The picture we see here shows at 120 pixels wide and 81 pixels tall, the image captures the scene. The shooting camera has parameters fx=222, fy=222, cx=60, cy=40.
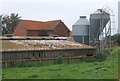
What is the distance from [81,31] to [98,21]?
314cm

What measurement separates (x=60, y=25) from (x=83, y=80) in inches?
1813

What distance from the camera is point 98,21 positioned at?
29828 millimetres

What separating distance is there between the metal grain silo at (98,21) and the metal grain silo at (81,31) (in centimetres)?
97

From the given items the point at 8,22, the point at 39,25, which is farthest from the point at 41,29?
the point at 8,22

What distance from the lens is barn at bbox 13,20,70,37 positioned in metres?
55.8

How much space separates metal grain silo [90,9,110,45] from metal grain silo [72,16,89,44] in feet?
3.17

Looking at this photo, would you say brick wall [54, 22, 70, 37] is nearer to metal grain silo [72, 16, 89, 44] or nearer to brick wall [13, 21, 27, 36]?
brick wall [13, 21, 27, 36]

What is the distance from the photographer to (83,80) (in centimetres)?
1128

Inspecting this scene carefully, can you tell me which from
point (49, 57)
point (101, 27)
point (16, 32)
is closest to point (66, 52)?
point (49, 57)

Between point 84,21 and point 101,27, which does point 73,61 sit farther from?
point 84,21

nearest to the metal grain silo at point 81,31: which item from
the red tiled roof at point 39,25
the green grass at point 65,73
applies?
the green grass at point 65,73

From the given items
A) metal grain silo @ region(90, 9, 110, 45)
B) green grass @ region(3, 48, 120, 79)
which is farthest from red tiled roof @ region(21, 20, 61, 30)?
green grass @ region(3, 48, 120, 79)

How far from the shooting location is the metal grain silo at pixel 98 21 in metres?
29.6

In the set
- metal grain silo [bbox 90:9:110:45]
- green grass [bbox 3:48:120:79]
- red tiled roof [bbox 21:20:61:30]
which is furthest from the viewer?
red tiled roof [bbox 21:20:61:30]
